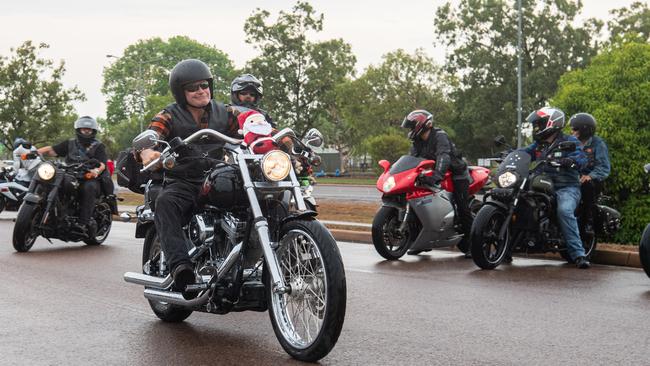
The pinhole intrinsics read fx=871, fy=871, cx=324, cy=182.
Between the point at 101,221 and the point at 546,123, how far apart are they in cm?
660

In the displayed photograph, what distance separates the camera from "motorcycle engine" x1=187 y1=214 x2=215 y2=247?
5.59 metres

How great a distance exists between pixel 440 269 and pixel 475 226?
636mm

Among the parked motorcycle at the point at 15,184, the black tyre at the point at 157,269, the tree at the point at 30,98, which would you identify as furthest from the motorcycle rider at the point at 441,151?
the tree at the point at 30,98

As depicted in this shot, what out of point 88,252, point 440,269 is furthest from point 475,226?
point 88,252

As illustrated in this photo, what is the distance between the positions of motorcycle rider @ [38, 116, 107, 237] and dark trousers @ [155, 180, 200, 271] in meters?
6.90

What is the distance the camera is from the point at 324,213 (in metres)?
18.7

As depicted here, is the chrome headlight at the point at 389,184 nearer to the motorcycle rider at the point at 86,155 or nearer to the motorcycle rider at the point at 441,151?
the motorcycle rider at the point at 441,151

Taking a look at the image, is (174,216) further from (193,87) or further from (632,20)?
(632,20)

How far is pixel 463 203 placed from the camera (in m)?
10.8

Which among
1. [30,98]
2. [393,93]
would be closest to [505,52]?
[393,93]

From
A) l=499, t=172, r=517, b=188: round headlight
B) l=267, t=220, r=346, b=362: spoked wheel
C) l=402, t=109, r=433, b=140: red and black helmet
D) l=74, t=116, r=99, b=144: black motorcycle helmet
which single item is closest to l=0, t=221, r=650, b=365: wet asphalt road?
l=267, t=220, r=346, b=362: spoked wheel

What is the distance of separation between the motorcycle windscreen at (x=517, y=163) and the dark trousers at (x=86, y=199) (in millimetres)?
5753

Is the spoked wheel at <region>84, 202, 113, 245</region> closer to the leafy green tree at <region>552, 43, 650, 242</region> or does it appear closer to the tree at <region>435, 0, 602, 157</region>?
the leafy green tree at <region>552, 43, 650, 242</region>

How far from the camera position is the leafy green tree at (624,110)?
40.2 feet
